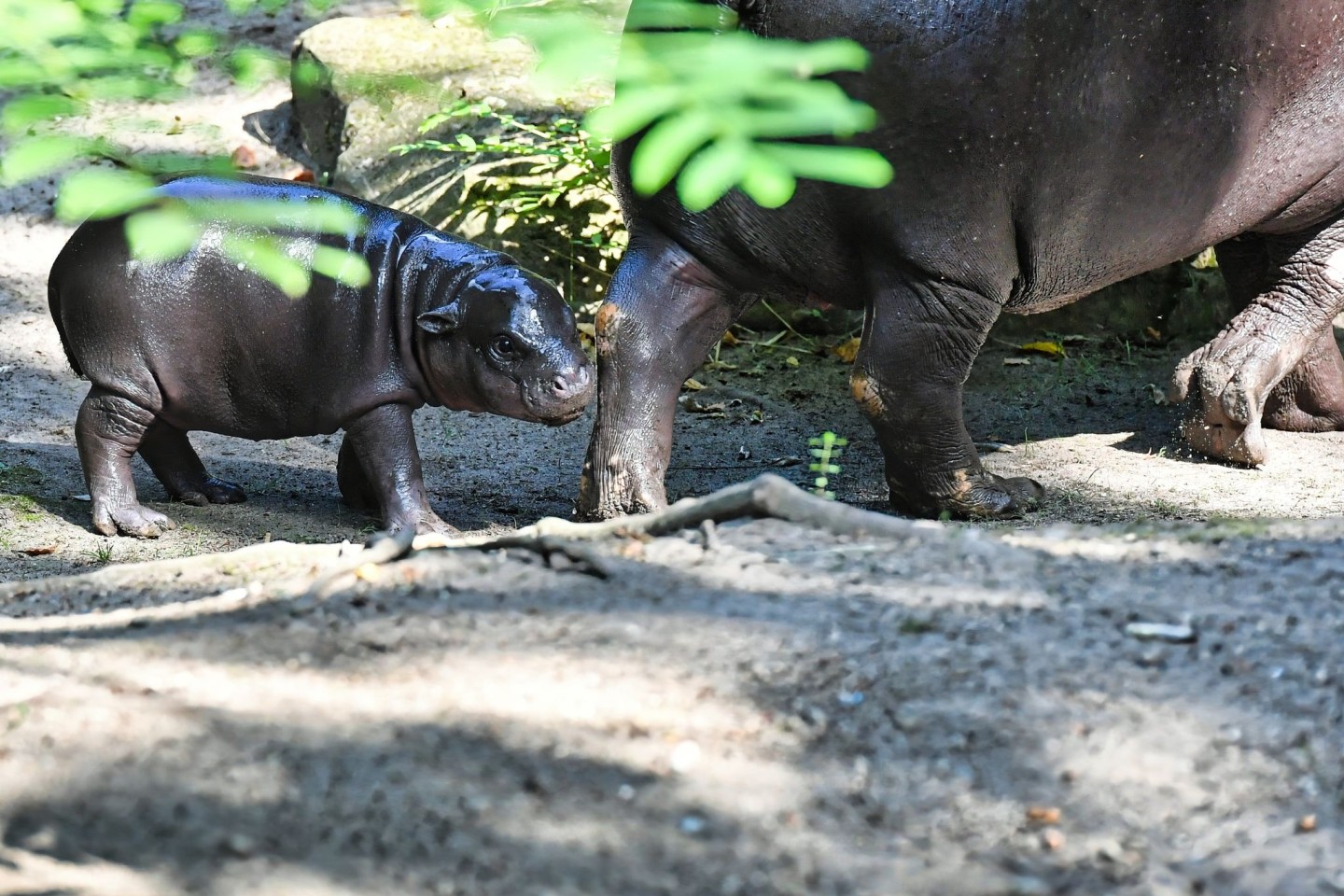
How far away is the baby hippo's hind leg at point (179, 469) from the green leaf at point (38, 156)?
11.7ft

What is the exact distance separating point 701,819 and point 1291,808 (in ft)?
2.65

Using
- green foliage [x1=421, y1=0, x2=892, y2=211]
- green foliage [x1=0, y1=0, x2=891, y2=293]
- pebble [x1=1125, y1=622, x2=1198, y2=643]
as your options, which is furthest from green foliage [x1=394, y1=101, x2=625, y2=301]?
green foliage [x1=421, y1=0, x2=892, y2=211]

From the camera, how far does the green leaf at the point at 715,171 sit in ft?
4.33

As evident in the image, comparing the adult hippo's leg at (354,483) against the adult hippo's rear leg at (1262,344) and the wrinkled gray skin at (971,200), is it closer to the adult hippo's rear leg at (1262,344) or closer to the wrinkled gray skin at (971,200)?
the wrinkled gray skin at (971,200)

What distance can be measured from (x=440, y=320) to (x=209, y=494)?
122cm

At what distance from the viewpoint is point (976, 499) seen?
4664mm

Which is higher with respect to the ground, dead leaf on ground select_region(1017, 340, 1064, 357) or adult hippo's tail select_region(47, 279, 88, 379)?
adult hippo's tail select_region(47, 279, 88, 379)

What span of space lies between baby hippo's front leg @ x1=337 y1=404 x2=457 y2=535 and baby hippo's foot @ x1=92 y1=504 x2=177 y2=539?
0.69 metres

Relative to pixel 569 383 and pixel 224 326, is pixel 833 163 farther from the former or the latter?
pixel 224 326

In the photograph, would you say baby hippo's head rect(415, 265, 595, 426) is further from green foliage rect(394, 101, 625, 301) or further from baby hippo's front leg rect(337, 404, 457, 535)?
green foliage rect(394, 101, 625, 301)

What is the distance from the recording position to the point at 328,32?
25.7 feet

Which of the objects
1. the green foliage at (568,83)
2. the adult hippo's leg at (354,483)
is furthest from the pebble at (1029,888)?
the adult hippo's leg at (354,483)

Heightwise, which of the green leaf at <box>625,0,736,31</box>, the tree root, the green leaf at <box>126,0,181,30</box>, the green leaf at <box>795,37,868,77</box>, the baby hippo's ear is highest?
the green leaf at <box>795,37,868,77</box>

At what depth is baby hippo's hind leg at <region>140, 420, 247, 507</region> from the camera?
16.7ft
